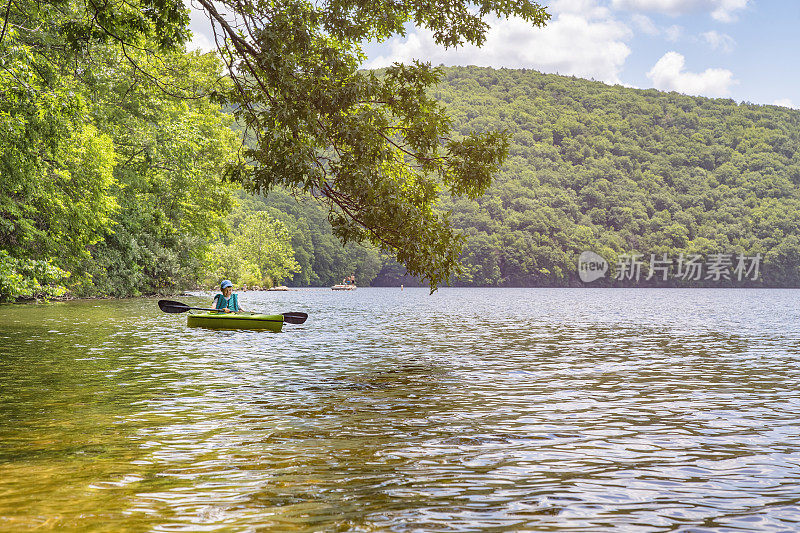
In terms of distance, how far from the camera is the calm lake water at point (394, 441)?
6.77 m

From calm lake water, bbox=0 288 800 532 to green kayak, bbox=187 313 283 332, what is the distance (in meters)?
4.74

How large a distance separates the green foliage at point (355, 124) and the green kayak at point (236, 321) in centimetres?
1008

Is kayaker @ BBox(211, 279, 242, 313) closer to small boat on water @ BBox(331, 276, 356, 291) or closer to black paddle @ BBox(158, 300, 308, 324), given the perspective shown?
black paddle @ BBox(158, 300, 308, 324)

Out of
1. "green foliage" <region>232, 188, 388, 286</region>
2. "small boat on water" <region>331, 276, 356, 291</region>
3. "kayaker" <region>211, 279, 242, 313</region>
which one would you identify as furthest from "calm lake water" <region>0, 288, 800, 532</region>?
"green foliage" <region>232, 188, 388, 286</region>

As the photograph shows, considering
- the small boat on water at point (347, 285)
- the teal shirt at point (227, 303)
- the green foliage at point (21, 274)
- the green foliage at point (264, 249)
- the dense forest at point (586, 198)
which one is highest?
the dense forest at point (586, 198)

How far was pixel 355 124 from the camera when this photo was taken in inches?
626

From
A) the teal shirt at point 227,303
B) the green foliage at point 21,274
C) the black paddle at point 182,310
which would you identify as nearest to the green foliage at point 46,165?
the green foliage at point 21,274

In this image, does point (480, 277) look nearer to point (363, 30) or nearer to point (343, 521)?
point (363, 30)

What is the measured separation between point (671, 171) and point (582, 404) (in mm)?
166986

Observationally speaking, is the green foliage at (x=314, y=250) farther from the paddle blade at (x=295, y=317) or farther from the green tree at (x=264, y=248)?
the paddle blade at (x=295, y=317)

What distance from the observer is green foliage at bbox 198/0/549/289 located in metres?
15.4

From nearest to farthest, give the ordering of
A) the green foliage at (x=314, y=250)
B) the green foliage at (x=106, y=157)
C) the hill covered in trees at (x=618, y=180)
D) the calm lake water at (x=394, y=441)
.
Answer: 1. the calm lake water at (x=394, y=441)
2. the green foliage at (x=106, y=157)
3. the green foliage at (x=314, y=250)
4. the hill covered in trees at (x=618, y=180)

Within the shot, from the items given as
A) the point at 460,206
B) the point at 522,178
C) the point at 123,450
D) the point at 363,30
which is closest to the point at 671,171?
the point at 522,178

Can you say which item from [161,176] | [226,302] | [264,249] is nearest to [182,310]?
[226,302]
